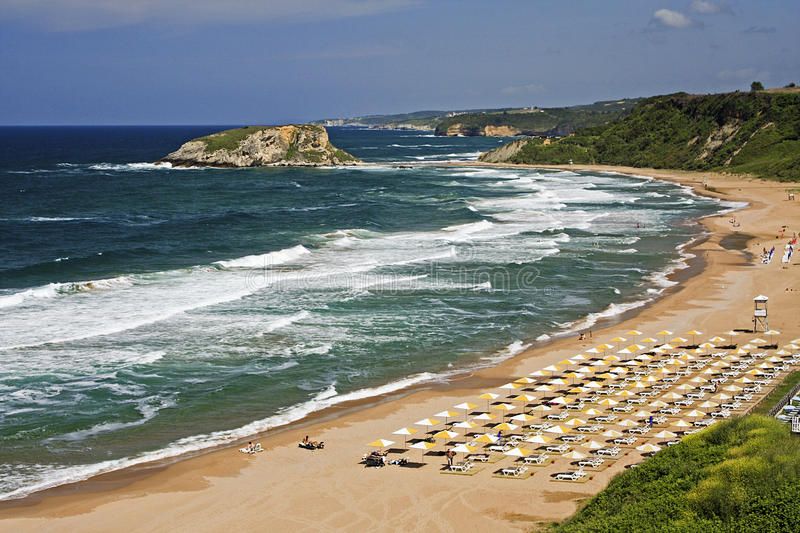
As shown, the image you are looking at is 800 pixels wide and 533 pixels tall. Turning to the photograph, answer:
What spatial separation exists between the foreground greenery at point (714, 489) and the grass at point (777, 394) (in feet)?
20.6

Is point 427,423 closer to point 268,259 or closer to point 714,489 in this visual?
point 714,489

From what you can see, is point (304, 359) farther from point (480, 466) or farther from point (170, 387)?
point (480, 466)

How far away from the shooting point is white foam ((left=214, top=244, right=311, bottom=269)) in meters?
64.6

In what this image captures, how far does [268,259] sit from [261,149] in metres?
96.8

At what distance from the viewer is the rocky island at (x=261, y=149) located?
518 feet

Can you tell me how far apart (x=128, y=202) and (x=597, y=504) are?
291ft

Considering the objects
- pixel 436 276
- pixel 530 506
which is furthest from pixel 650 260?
pixel 530 506

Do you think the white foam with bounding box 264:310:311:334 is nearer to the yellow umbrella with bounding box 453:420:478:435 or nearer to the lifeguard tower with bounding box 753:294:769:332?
the yellow umbrella with bounding box 453:420:478:435

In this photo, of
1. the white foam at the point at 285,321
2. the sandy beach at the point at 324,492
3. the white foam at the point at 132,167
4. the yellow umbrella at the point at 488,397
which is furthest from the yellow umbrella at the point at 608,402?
the white foam at the point at 132,167

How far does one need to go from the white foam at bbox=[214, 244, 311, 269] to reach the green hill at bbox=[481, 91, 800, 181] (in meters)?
83.7

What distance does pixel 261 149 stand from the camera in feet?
525

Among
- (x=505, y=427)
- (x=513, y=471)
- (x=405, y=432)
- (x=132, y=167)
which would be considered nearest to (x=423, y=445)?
(x=405, y=432)

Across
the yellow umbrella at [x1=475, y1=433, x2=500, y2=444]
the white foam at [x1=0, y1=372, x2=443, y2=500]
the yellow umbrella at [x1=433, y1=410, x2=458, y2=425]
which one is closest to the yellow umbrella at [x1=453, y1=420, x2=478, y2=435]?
the yellow umbrella at [x1=433, y1=410, x2=458, y2=425]

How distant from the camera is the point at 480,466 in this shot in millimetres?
29797
